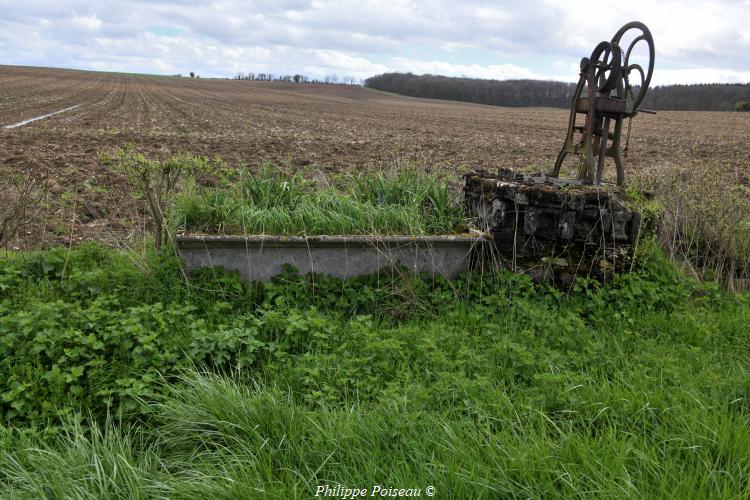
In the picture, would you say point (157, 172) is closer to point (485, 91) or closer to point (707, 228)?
point (707, 228)

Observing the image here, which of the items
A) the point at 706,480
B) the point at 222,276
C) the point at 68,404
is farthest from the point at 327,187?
the point at 706,480

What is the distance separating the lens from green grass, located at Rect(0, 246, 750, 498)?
2521mm

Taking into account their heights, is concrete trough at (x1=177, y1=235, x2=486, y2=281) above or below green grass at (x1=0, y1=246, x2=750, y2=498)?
above

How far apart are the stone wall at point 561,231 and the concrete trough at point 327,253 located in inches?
12.7

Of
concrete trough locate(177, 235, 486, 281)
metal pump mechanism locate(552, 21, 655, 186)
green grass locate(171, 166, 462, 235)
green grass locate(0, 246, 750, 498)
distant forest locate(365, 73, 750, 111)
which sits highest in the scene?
distant forest locate(365, 73, 750, 111)

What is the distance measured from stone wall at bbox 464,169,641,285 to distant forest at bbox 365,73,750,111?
51.1 metres

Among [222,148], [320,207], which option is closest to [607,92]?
[320,207]

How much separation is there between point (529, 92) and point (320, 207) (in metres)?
86.6

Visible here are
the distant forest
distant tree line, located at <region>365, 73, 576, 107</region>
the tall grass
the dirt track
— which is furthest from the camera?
distant tree line, located at <region>365, 73, 576, 107</region>

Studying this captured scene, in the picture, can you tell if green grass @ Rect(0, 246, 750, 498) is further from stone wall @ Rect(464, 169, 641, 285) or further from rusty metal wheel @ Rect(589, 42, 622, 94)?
rusty metal wheel @ Rect(589, 42, 622, 94)

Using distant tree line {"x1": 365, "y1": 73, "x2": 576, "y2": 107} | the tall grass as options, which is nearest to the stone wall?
the tall grass

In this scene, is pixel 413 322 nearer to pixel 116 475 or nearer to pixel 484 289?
pixel 484 289

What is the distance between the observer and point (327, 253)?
16.8 feet

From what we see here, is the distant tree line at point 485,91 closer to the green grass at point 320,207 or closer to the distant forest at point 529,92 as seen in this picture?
the distant forest at point 529,92
